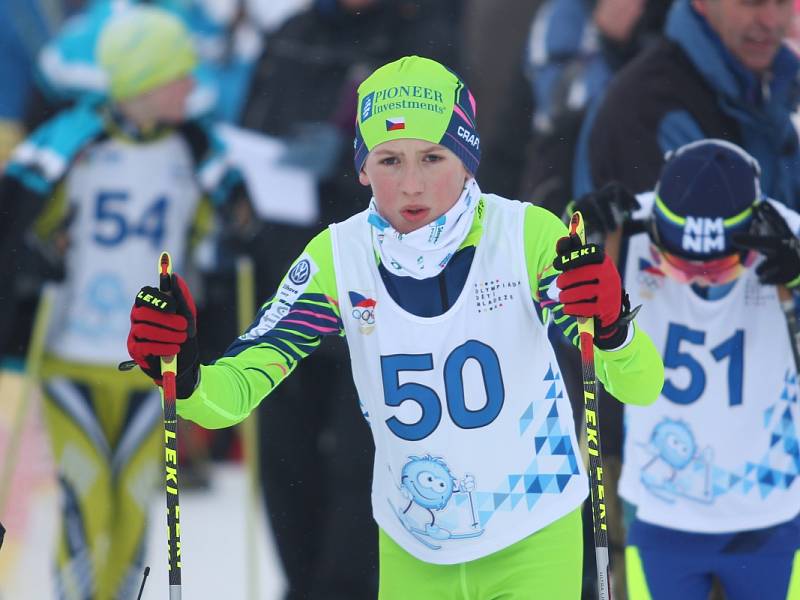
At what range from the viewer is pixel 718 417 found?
248 inches

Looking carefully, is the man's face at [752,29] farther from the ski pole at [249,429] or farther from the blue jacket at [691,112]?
the ski pole at [249,429]

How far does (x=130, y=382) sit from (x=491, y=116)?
6.73 ft

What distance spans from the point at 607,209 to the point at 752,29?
120cm

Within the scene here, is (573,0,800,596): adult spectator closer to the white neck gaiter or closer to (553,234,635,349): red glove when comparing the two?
the white neck gaiter

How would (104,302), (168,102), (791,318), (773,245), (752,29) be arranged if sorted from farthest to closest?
(168,102), (104,302), (752,29), (791,318), (773,245)

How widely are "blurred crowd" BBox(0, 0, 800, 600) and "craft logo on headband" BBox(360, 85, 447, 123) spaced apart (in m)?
1.88

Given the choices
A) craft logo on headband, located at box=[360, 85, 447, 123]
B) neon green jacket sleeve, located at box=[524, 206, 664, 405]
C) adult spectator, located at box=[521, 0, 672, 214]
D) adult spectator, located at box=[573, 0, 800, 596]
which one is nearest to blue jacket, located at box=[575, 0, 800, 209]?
adult spectator, located at box=[573, 0, 800, 596]

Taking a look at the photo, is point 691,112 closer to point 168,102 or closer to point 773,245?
point 773,245

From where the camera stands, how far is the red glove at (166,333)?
16.9 feet

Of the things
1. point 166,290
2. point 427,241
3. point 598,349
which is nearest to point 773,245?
point 598,349

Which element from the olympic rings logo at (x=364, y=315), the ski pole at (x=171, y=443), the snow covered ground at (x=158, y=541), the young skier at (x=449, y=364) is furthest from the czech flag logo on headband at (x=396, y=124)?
the snow covered ground at (x=158, y=541)

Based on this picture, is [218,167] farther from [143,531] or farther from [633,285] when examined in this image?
[633,285]

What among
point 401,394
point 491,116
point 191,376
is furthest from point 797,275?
point 491,116

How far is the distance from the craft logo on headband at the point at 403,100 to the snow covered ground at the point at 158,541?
12.2 feet
